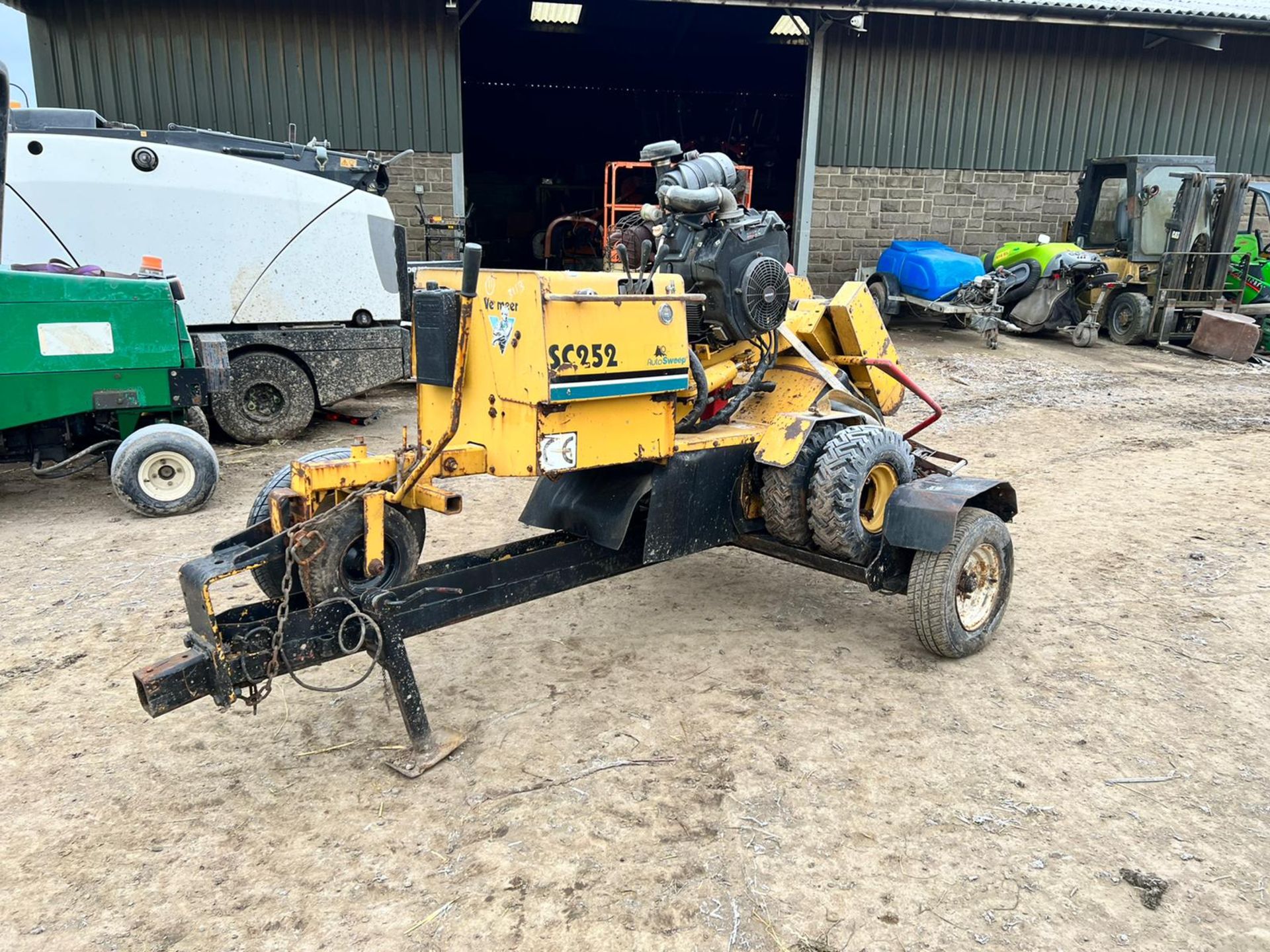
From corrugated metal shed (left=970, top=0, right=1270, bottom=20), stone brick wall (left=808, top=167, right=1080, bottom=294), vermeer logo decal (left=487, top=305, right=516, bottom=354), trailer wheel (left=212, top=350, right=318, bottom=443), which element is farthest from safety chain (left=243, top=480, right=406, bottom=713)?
corrugated metal shed (left=970, top=0, right=1270, bottom=20)

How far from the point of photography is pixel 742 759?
314 centimetres

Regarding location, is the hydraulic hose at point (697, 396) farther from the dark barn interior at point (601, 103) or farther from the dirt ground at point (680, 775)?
the dark barn interior at point (601, 103)

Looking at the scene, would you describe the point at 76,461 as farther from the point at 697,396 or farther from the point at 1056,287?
the point at 1056,287

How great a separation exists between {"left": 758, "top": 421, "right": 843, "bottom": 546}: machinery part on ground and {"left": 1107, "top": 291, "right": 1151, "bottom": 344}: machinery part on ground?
10.2 meters

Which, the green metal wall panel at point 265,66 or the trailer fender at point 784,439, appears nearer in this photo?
the trailer fender at point 784,439

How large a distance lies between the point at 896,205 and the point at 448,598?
12080mm

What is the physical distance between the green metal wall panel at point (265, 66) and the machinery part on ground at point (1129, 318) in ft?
30.0

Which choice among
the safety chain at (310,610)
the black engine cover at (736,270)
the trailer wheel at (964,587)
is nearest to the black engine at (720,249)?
the black engine cover at (736,270)

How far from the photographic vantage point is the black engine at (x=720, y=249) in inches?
151

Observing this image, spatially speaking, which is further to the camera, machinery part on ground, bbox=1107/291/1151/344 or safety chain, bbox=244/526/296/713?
machinery part on ground, bbox=1107/291/1151/344

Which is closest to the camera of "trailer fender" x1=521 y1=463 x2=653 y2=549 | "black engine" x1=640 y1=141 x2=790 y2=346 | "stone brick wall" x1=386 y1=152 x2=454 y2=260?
"trailer fender" x1=521 y1=463 x2=653 y2=549

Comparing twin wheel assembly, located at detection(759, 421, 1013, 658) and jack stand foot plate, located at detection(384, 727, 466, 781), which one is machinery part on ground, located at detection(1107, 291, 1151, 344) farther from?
jack stand foot plate, located at detection(384, 727, 466, 781)

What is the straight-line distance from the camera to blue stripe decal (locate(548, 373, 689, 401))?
303 centimetres

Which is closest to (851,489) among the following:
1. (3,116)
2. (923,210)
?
(3,116)
